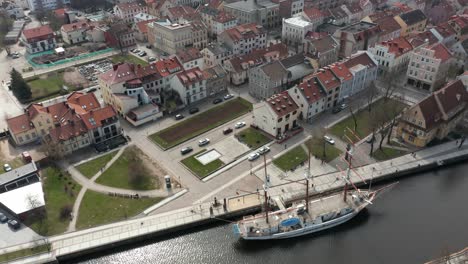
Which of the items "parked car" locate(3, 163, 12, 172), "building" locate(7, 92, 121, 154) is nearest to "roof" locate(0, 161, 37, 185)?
"parked car" locate(3, 163, 12, 172)

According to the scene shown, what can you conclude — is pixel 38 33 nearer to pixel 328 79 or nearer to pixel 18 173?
pixel 18 173

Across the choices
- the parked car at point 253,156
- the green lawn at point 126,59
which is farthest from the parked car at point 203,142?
Result: the green lawn at point 126,59

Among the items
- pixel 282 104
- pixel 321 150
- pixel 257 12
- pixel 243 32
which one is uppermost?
pixel 257 12

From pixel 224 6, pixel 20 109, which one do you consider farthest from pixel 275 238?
pixel 224 6

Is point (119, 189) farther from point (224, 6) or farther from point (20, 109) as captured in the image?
point (224, 6)

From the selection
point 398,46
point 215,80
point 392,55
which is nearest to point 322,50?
point 392,55

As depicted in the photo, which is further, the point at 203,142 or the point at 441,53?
the point at 441,53

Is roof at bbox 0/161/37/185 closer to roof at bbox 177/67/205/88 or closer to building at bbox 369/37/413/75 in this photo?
roof at bbox 177/67/205/88
